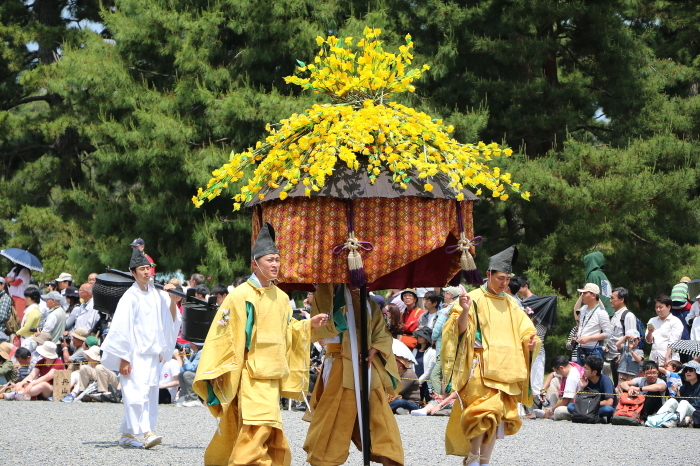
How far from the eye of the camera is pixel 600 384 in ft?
35.8

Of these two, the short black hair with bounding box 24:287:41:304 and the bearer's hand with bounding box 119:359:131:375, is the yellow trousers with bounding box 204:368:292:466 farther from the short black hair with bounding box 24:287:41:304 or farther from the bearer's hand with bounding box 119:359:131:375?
the short black hair with bounding box 24:287:41:304

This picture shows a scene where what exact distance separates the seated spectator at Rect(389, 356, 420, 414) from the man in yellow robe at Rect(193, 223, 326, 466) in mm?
5592

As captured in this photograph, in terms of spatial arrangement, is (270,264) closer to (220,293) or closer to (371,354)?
(371,354)

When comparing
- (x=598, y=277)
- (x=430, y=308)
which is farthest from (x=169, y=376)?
(x=598, y=277)

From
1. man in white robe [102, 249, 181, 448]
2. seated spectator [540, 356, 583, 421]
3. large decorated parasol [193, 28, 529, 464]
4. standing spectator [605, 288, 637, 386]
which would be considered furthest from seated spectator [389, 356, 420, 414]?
large decorated parasol [193, 28, 529, 464]

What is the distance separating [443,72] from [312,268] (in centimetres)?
1033

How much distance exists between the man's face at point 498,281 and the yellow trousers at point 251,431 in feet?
6.12

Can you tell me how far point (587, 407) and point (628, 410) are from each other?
0.45m

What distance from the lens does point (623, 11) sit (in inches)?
671

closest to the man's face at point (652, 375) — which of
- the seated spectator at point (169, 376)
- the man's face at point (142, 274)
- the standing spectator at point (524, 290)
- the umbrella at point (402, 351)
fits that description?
the standing spectator at point (524, 290)

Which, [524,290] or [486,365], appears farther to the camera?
[524,290]

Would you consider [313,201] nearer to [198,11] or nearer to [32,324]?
[32,324]

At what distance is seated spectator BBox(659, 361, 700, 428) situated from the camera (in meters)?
10.4

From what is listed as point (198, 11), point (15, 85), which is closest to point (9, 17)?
point (15, 85)
